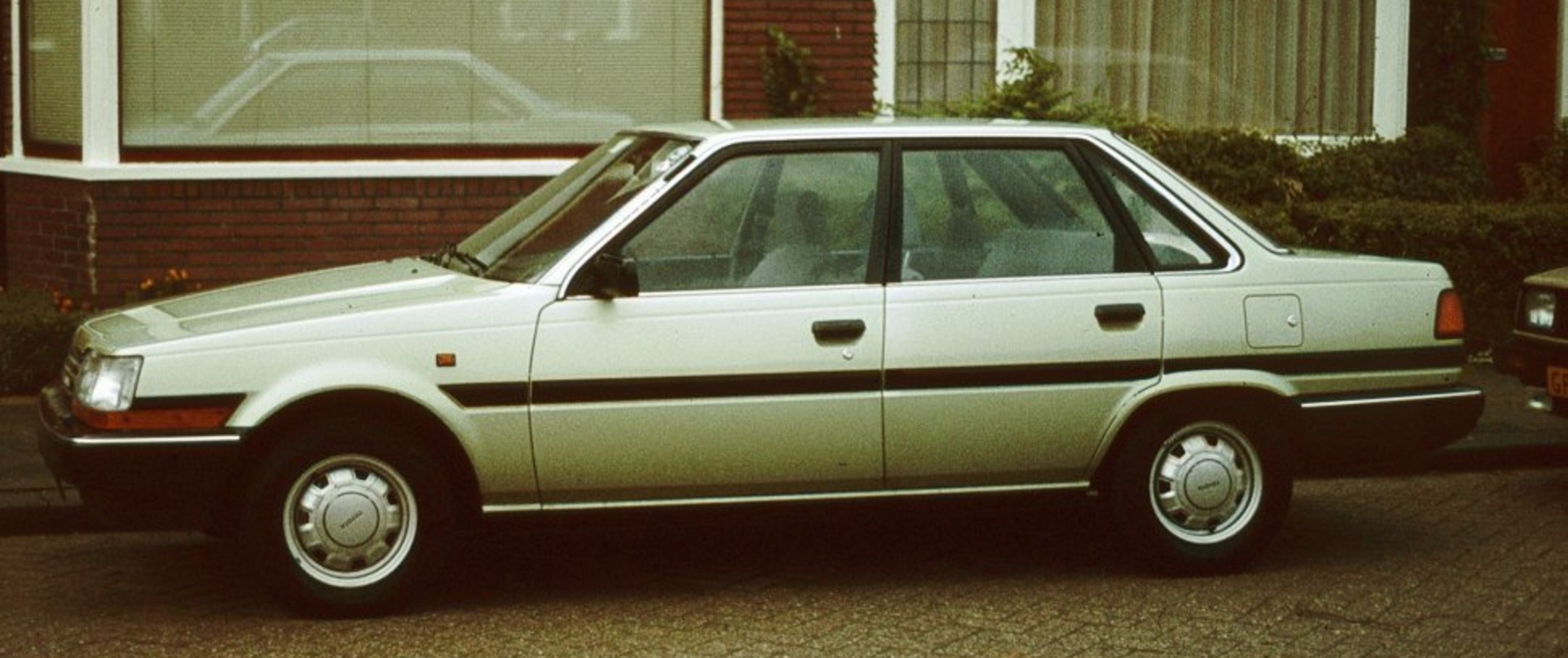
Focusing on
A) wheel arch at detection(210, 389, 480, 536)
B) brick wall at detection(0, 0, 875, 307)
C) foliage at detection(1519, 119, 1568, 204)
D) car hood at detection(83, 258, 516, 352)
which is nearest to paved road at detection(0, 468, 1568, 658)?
wheel arch at detection(210, 389, 480, 536)

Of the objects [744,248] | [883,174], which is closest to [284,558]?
[744,248]

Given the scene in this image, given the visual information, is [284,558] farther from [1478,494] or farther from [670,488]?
[1478,494]

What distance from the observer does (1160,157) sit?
45.2 ft

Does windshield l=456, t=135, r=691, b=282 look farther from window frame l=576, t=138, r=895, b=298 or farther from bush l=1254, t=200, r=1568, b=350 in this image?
bush l=1254, t=200, r=1568, b=350

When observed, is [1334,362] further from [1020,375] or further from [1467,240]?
[1467,240]

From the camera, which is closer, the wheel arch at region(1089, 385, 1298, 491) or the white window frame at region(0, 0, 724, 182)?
the wheel arch at region(1089, 385, 1298, 491)

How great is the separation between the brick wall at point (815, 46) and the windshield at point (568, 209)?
5.49 meters

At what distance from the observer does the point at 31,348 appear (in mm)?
11453

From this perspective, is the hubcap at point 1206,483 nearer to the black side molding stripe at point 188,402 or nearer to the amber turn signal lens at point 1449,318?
the amber turn signal lens at point 1449,318

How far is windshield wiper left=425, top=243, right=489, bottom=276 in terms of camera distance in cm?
755

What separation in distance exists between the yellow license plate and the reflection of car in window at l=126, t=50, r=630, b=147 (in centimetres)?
597

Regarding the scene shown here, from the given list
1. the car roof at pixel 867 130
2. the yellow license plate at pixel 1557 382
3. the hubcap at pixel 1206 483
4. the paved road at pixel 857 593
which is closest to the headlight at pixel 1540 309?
the yellow license plate at pixel 1557 382

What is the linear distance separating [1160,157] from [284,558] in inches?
311

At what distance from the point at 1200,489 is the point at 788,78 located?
627cm
